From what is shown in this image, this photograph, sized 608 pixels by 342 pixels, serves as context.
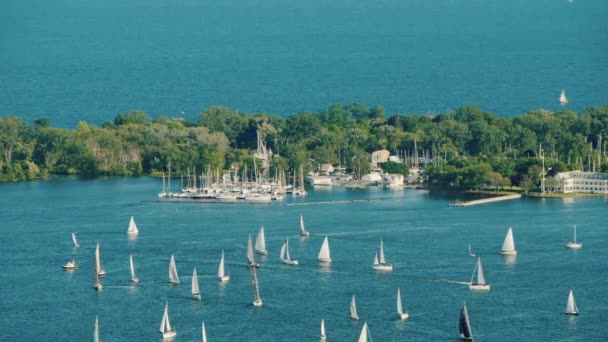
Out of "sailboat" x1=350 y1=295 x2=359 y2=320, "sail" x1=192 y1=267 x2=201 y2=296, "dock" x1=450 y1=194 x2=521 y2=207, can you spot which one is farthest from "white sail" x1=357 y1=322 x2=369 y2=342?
"dock" x1=450 y1=194 x2=521 y2=207

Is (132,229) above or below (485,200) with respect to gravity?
below

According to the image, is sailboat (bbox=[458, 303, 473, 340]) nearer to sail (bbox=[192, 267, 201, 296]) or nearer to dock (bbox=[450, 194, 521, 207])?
sail (bbox=[192, 267, 201, 296])

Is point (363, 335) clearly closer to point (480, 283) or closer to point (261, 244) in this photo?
point (480, 283)

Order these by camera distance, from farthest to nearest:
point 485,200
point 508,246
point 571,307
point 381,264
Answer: point 485,200, point 508,246, point 381,264, point 571,307

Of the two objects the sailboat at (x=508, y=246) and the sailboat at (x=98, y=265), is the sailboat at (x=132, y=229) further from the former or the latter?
the sailboat at (x=508, y=246)

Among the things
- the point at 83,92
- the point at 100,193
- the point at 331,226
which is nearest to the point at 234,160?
the point at 100,193

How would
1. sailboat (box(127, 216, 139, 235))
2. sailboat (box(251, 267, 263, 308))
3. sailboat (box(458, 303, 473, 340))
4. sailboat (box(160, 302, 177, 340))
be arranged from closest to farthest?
sailboat (box(458, 303, 473, 340))
sailboat (box(160, 302, 177, 340))
sailboat (box(251, 267, 263, 308))
sailboat (box(127, 216, 139, 235))

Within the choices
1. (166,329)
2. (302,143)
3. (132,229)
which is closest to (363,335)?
(166,329)
